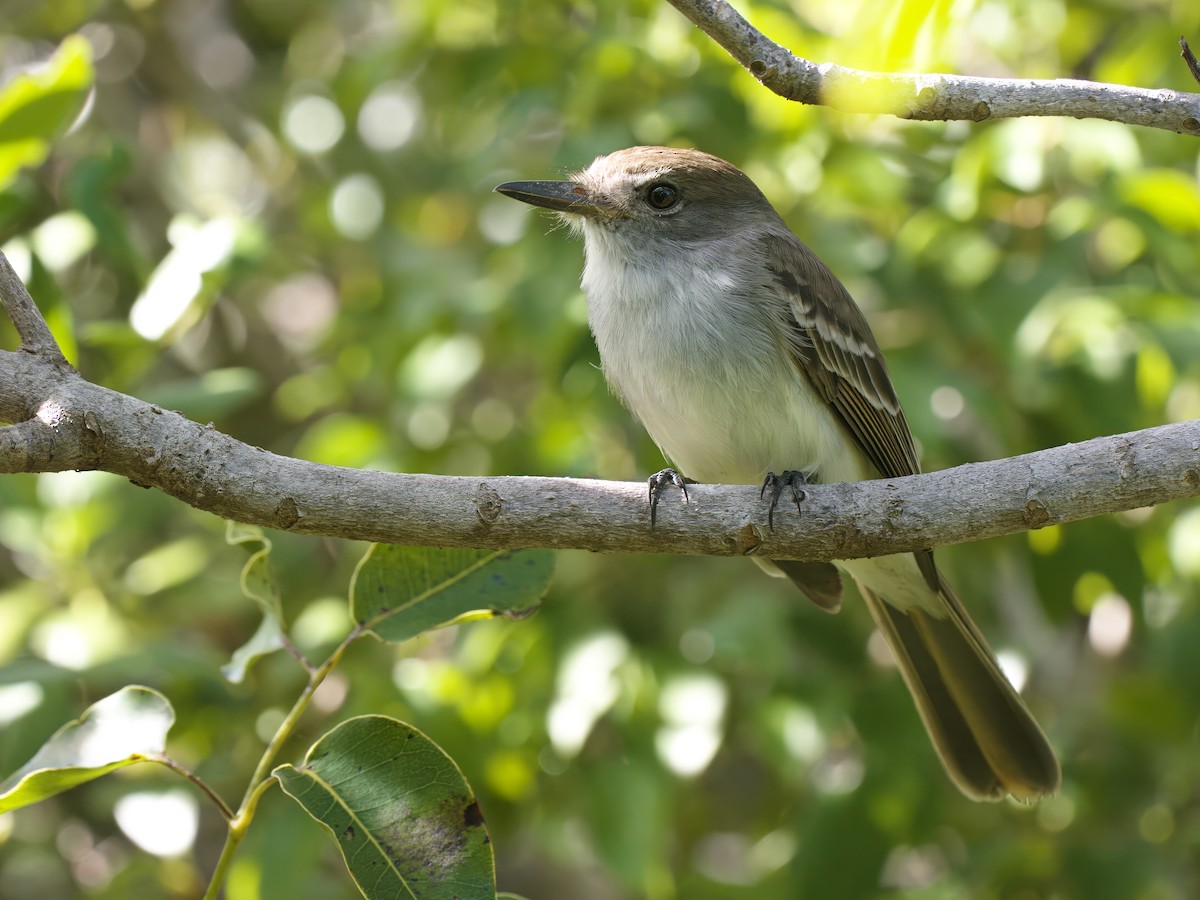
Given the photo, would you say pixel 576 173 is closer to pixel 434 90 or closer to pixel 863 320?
pixel 863 320

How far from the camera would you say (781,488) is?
9.99 feet

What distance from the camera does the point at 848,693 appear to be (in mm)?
3947

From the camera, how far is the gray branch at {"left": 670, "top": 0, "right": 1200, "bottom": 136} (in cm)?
238

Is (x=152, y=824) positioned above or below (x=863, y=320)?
below

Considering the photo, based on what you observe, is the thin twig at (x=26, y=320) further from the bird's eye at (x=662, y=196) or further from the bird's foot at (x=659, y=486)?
the bird's eye at (x=662, y=196)

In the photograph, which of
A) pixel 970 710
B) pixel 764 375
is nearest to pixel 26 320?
pixel 764 375

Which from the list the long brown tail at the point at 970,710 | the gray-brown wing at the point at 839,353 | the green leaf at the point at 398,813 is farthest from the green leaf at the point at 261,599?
the long brown tail at the point at 970,710

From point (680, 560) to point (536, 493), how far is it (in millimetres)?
2174

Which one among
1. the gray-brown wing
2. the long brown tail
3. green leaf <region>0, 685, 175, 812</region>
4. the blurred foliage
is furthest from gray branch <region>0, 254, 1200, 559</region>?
the long brown tail

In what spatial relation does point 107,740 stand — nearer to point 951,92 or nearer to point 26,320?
point 26,320

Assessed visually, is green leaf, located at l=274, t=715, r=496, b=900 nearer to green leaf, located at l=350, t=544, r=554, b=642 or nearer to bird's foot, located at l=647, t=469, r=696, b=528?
green leaf, located at l=350, t=544, r=554, b=642

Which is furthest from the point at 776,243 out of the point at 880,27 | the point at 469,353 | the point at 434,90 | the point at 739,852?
the point at 739,852

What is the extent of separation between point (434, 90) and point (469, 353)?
2.38 metres

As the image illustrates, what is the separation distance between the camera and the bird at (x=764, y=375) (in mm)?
3676
